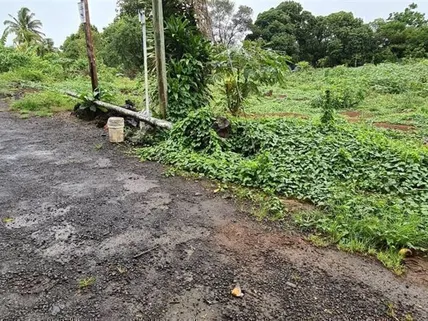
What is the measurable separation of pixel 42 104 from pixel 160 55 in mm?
4332

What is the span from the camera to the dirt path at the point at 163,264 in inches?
73.9

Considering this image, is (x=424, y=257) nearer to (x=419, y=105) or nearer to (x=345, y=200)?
(x=345, y=200)

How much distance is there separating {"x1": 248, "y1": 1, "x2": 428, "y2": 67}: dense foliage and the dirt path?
24.4 metres

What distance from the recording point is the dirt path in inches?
73.9

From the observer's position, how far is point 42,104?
7723 millimetres

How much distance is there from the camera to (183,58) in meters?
5.39

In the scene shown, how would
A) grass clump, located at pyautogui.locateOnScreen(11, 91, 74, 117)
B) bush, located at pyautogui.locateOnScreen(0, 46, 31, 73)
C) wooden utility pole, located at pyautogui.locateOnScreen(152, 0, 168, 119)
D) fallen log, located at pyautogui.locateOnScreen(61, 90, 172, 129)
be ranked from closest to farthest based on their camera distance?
wooden utility pole, located at pyautogui.locateOnScreen(152, 0, 168, 119)
fallen log, located at pyautogui.locateOnScreen(61, 90, 172, 129)
grass clump, located at pyautogui.locateOnScreen(11, 91, 74, 117)
bush, located at pyautogui.locateOnScreen(0, 46, 31, 73)

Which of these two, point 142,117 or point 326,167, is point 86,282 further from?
point 142,117

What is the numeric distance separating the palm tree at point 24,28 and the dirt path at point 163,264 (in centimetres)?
2324

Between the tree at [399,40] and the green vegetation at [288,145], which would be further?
the tree at [399,40]

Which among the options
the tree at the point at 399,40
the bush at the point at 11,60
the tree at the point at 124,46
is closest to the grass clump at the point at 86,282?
the bush at the point at 11,60

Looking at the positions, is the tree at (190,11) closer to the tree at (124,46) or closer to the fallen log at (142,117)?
the fallen log at (142,117)

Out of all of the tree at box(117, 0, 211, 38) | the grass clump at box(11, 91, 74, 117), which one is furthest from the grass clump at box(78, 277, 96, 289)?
the grass clump at box(11, 91, 74, 117)

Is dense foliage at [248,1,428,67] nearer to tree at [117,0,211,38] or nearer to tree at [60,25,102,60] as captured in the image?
tree at [60,25,102,60]
